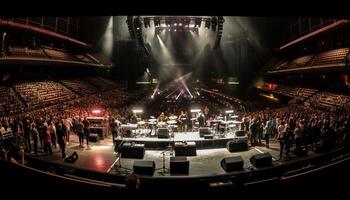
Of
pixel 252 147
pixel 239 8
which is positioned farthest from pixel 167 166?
pixel 239 8

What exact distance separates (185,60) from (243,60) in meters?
8.00

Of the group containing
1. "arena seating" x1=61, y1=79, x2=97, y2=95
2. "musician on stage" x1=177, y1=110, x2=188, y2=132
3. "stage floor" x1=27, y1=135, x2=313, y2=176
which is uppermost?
"arena seating" x1=61, y1=79, x2=97, y2=95

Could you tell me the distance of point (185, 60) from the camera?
1506 inches

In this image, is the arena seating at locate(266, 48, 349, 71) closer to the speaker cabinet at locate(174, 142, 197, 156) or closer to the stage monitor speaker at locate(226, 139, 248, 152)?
the stage monitor speaker at locate(226, 139, 248, 152)

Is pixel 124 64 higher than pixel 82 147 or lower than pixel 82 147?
higher

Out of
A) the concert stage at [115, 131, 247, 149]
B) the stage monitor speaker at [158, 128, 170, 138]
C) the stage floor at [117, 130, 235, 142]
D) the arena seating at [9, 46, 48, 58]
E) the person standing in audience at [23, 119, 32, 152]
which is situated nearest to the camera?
the person standing in audience at [23, 119, 32, 152]

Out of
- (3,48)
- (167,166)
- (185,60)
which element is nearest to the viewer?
(167,166)

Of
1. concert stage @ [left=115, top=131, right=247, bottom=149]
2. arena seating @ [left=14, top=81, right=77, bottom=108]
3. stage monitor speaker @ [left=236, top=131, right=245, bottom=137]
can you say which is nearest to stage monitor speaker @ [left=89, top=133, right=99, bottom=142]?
concert stage @ [left=115, top=131, right=247, bottom=149]

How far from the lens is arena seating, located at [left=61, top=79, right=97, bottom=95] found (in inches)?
1069

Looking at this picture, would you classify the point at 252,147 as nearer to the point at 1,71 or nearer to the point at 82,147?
the point at 82,147

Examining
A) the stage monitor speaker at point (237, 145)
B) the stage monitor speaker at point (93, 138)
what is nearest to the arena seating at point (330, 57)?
the stage monitor speaker at point (237, 145)

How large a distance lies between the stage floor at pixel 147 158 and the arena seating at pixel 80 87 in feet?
A: 43.8

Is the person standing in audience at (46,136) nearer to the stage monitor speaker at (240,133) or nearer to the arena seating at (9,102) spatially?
the arena seating at (9,102)

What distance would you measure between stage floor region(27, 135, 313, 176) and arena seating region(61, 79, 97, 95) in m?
13.3
